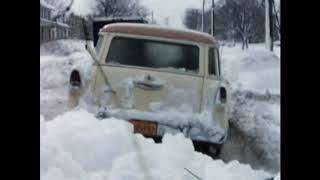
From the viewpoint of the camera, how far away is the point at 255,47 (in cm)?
217

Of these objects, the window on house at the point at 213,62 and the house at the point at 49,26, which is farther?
the window on house at the point at 213,62

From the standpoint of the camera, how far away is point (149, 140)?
2092 mm

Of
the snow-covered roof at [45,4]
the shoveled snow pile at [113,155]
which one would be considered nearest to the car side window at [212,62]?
the shoveled snow pile at [113,155]

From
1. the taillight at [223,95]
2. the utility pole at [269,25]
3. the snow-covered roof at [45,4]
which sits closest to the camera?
the snow-covered roof at [45,4]

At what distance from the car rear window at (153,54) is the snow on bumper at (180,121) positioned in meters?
0.20

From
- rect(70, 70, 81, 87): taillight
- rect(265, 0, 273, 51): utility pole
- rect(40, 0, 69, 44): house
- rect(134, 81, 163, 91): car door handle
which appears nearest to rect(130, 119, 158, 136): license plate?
rect(134, 81, 163, 91): car door handle

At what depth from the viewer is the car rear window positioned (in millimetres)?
2262

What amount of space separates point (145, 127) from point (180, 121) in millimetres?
149

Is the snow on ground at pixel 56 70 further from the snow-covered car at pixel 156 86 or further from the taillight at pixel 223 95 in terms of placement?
the taillight at pixel 223 95

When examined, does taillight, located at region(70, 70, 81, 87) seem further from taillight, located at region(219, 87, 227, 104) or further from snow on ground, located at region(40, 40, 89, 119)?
taillight, located at region(219, 87, 227, 104)

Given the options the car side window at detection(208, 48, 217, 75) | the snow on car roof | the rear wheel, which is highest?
the snow on car roof

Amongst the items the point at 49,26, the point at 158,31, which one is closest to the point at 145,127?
the point at 158,31

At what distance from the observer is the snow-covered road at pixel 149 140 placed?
76.6 inches

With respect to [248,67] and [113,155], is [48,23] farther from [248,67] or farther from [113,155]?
[248,67]
